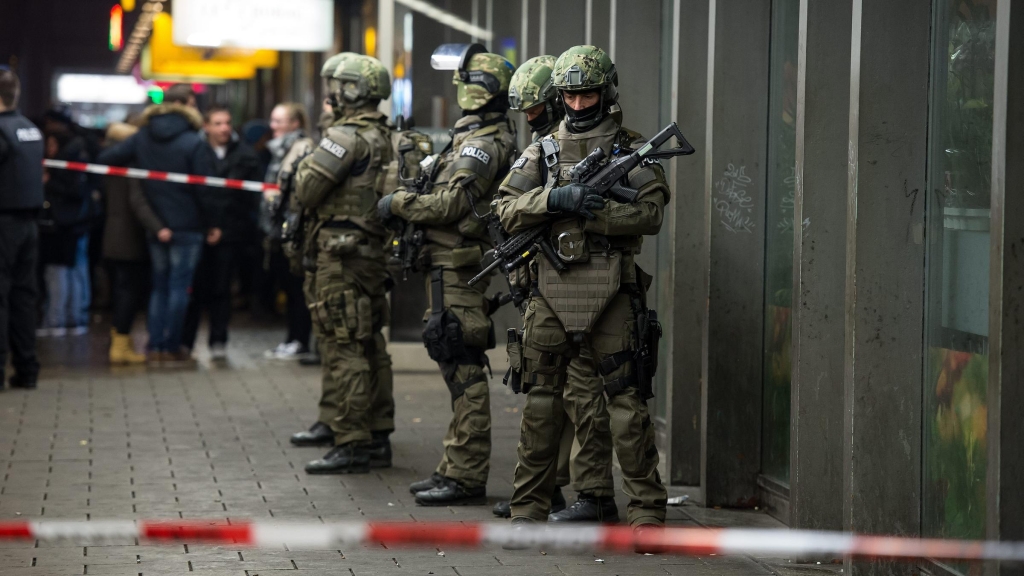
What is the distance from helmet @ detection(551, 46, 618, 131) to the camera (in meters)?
5.56

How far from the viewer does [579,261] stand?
5598 millimetres

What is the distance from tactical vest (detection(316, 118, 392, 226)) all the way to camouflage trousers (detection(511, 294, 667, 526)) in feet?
6.25

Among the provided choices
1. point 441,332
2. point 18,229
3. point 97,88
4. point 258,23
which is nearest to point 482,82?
point 441,332

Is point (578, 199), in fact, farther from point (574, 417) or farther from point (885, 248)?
point (885, 248)

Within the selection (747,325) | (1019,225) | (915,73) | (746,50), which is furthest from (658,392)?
(1019,225)

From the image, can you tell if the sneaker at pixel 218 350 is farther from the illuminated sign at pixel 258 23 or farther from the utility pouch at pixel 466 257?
the utility pouch at pixel 466 257

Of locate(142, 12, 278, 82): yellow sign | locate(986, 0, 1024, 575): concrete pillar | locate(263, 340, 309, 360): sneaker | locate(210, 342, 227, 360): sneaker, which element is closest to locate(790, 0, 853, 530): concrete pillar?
locate(986, 0, 1024, 575): concrete pillar

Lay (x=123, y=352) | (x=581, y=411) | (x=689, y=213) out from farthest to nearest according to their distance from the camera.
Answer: (x=123, y=352) → (x=689, y=213) → (x=581, y=411)

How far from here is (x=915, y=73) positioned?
4934 mm

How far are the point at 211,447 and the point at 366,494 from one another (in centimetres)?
163

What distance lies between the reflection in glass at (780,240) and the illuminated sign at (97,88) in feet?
120

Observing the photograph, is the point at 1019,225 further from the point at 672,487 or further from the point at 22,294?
the point at 22,294

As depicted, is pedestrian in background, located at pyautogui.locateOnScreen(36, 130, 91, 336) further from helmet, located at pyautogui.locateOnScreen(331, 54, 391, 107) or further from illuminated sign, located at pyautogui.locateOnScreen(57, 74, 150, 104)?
illuminated sign, located at pyautogui.locateOnScreen(57, 74, 150, 104)

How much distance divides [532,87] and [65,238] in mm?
8350
